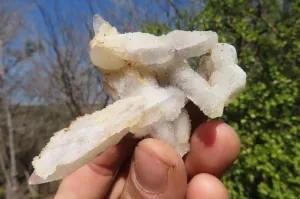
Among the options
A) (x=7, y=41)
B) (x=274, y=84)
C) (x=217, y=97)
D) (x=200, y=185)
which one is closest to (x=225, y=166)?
(x=200, y=185)

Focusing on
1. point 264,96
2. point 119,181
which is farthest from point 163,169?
point 264,96

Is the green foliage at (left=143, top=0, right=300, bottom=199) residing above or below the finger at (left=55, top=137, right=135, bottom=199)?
below

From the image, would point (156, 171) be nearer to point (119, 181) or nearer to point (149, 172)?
point (149, 172)

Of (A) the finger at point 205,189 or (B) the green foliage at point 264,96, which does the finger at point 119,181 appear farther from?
(B) the green foliage at point 264,96

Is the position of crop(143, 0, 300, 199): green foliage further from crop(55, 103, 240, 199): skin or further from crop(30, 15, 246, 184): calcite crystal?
crop(30, 15, 246, 184): calcite crystal

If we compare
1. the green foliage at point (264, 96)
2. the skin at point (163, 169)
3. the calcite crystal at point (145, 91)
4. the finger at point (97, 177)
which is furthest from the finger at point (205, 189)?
the green foliage at point (264, 96)

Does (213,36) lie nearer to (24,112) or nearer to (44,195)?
(24,112)

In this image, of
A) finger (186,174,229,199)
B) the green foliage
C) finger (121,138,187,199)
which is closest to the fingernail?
finger (121,138,187,199)
